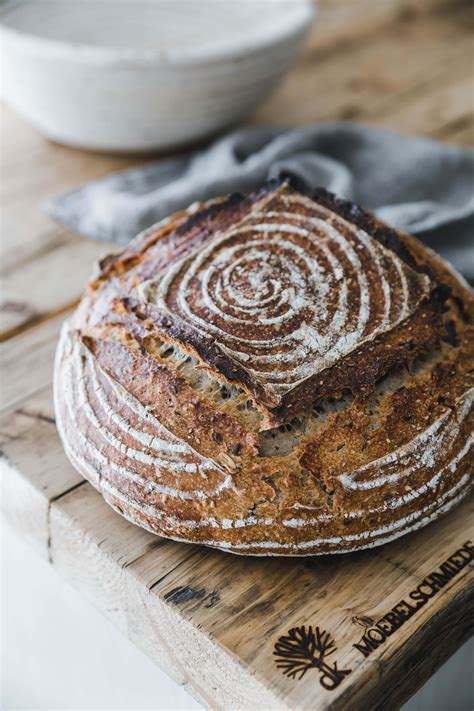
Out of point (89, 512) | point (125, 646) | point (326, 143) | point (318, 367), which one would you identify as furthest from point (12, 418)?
point (326, 143)

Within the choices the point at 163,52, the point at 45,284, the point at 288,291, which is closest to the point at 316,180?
the point at 163,52

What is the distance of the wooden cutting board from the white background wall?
0.06 metres

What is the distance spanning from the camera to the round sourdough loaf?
36.9 inches

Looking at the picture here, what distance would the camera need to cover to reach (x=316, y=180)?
165 cm

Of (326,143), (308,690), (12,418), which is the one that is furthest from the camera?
(326,143)

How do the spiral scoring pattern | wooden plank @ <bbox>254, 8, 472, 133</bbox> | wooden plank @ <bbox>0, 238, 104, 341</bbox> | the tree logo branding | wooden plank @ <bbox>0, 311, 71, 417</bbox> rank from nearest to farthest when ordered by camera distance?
the tree logo branding → the spiral scoring pattern → wooden plank @ <bbox>0, 311, 71, 417</bbox> → wooden plank @ <bbox>0, 238, 104, 341</bbox> → wooden plank @ <bbox>254, 8, 472, 133</bbox>

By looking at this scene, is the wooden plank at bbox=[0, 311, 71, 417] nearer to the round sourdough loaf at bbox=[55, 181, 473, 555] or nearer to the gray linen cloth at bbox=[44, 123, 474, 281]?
the round sourdough loaf at bbox=[55, 181, 473, 555]

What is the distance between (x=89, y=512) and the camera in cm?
104

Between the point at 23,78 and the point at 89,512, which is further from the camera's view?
the point at 23,78

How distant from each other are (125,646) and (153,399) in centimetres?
34

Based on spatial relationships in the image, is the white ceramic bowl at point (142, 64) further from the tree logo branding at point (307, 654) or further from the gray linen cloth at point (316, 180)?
the tree logo branding at point (307, 654)

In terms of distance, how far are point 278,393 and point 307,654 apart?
279 mm

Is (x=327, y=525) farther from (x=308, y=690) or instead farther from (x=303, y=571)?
(x=308, y=690)

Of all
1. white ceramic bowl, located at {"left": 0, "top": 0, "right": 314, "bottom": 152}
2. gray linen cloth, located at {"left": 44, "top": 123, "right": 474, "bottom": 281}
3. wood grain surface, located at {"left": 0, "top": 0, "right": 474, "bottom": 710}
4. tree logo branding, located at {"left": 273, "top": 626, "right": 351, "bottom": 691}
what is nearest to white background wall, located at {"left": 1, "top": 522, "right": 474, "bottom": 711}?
wood grain surface, located at {"left": 0, "top": 0, "right": 474, "bottom": 710}
